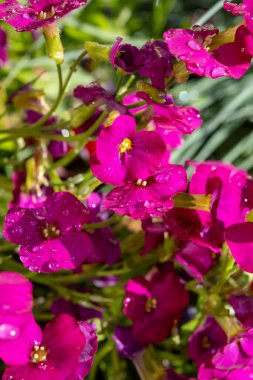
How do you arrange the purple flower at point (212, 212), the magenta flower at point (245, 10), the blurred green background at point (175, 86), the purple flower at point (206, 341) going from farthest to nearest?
the blurred green background at point (175, 86)
the purple flower at point (206, 341)
the purple flower at point (212, 212)
the magenta flower at point (245, 10)

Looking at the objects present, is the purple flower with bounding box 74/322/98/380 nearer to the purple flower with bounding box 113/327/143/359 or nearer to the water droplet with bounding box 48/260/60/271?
the water droplet with bounding box 48/260/60/271

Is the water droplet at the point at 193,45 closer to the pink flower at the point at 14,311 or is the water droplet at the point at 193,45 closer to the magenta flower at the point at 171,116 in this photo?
the magenta flower at the point at 171,116

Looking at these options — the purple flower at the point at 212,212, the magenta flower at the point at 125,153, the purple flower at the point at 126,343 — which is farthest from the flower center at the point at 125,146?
the purple flower at the point at 126,343

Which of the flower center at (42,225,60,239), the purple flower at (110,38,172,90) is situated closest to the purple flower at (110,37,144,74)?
the purple flower at (110,38,172,90)

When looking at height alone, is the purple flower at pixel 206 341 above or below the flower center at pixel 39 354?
below

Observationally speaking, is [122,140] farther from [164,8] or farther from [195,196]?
[164,8]

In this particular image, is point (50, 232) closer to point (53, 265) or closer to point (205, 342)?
point (53, 265)

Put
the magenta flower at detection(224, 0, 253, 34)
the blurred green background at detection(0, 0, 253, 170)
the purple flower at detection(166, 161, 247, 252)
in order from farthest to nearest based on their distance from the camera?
the blurred green background at detection(0, 0, 253, 170) < the purple flower at detection(166, 161, 247, 252) < the magenta flower at detection(224, 0, 253, 34)
